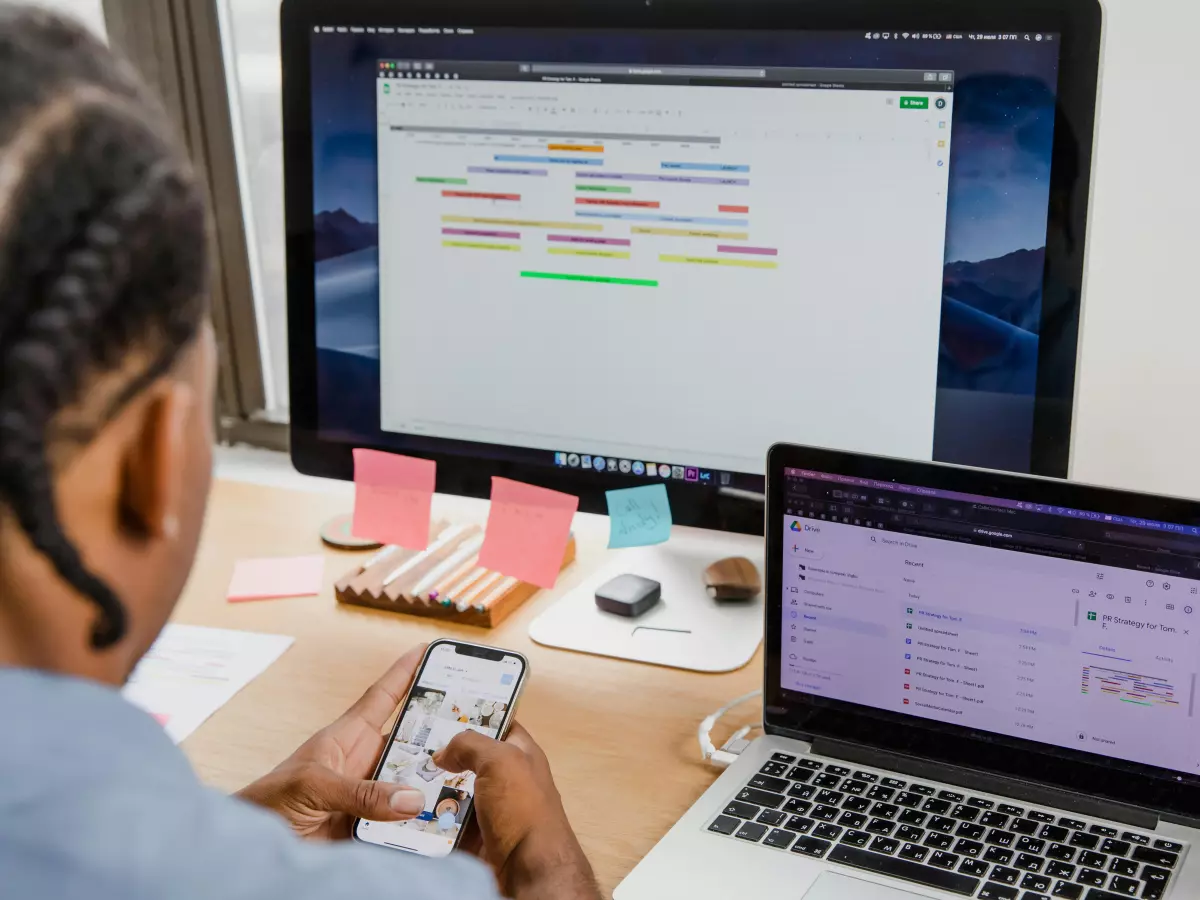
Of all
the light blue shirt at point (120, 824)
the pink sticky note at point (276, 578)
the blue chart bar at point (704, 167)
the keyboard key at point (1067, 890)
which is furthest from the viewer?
the pink sticky note at point (276, 578)

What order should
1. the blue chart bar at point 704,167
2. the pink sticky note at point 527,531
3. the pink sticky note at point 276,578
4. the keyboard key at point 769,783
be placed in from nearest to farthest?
the keyboard key at point 769,783 < the blue chart bar at point 704,167 < the pink sticky note at point 527,531 < the pink sticky note at point 276,578

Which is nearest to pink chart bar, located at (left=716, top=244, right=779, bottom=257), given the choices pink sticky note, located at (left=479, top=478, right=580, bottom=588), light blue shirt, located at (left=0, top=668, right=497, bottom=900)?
pink sticky note, located at (left=479, top=478, right=580, bottom=588)

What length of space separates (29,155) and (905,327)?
62 centimetres

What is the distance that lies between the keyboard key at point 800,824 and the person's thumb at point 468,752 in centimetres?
18

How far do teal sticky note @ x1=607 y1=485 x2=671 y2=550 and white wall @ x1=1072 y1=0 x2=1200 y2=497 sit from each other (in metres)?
0.34

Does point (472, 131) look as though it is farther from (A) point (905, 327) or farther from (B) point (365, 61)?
(A) point (905, 327)

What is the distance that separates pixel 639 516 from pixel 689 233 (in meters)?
0.22

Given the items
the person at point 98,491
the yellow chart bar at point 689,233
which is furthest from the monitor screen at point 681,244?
the person at point 98,491

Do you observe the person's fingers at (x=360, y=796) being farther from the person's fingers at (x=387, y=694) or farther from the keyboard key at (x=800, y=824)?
the keyboard key at (x=800, y=824)

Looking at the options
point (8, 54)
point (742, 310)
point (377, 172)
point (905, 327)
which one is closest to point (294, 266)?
point (377, 172)

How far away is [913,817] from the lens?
739 mm

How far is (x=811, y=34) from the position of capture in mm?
843

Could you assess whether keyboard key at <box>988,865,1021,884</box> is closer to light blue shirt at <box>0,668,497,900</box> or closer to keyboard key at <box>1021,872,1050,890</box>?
keyboard key at <box>1021,872,1050,890</box>

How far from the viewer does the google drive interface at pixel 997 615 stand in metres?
0.71
